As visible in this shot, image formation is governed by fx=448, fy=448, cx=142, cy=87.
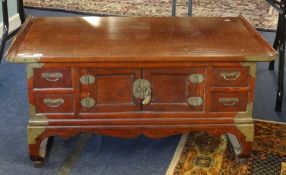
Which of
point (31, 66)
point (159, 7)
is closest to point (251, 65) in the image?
point (31, 66)

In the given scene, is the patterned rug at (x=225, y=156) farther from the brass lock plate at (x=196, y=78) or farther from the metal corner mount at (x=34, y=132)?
the metal corner mount at (x=34, y=132)

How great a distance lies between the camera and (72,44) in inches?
66.1

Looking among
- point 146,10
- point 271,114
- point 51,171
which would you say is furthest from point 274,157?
point 146,10

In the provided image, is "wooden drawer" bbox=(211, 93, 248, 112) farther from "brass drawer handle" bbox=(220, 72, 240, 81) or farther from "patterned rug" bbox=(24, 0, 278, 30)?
"patterned rug" bbox=(24, 0, 278, 30)

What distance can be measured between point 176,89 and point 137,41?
240 millimetres

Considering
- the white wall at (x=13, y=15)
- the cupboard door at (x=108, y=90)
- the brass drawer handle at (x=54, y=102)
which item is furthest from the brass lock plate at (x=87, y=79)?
the white wall at (x=13, y=15)

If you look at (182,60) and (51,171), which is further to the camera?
(51,171)

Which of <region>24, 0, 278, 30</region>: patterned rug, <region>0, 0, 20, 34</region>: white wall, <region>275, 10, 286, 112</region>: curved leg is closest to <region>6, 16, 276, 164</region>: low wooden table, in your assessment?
<region>275, 10, 286, 112</region>: curved leg

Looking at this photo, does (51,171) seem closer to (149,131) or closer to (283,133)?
(149,131)

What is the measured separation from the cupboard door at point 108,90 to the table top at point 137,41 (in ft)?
0.24

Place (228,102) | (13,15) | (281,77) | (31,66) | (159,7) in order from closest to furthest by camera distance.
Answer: (31,66), (228,102), (281,77), (13,15), (159,7)

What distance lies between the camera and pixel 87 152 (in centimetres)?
187

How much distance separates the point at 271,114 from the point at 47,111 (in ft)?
3.68

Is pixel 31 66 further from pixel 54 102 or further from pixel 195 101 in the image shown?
pixel 195 101
